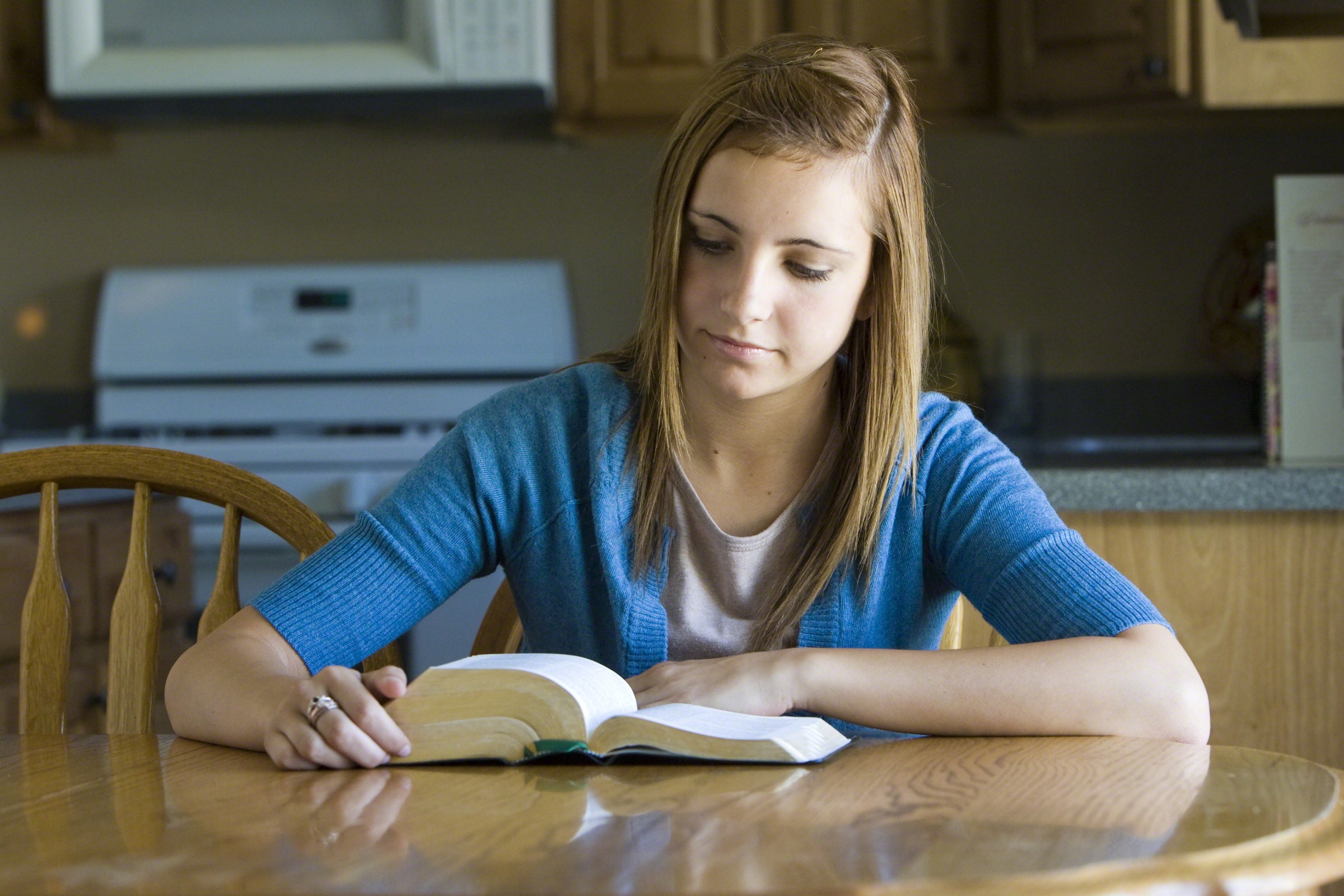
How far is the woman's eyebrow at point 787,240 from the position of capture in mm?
994

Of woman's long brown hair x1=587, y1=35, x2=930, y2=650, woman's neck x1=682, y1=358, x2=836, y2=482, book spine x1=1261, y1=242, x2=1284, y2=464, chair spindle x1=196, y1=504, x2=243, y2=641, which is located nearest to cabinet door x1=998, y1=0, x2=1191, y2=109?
book spine x1=1261, y1=242, x2=1284, y2=464

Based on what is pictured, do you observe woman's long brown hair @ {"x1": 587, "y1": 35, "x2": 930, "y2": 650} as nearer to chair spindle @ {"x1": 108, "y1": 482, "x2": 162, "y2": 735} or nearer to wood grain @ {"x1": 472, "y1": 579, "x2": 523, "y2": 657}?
wood grain @ {"x1": 472, "y1": 579, "x2": 523, "y2": 657}

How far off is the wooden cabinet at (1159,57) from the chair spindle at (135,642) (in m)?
1.55

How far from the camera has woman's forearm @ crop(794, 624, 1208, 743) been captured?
2.79 feet

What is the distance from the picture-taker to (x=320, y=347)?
2834mm

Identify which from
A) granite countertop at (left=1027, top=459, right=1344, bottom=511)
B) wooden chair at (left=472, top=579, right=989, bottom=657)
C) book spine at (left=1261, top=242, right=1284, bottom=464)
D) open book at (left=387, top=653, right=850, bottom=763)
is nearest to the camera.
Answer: open book at (left=387, top=653, right=850, bottom=763)

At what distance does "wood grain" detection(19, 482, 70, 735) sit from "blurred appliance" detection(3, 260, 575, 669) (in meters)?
1.68

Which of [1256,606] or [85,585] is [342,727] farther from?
[85,585]

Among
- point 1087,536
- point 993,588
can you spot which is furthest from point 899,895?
point 1087,536

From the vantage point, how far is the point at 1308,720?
1.54 m

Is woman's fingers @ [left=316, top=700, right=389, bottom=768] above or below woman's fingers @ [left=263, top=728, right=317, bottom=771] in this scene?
above

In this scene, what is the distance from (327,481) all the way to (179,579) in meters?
0.33

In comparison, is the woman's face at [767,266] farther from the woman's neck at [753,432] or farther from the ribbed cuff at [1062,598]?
the ribbed cuff at [1062,598]

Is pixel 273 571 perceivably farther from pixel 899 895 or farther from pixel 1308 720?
pixel 899 895
